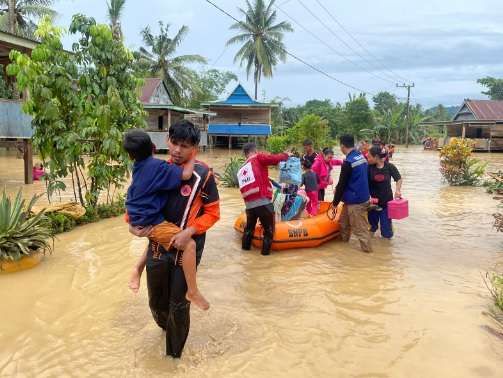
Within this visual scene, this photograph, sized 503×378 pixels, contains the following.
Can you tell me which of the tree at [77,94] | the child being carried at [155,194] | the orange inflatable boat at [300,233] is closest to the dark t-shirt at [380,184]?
the orange inflatable boat at [300,233]

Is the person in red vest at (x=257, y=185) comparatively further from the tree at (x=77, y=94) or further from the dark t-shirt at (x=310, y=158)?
the tree at (x=77, y=94)

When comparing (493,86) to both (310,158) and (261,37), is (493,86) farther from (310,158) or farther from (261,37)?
(310,158)

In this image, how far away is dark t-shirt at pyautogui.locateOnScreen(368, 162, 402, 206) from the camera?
24.5ft

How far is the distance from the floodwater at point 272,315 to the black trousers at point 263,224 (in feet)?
0.59

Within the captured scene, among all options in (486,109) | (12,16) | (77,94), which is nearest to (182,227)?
(77,94)

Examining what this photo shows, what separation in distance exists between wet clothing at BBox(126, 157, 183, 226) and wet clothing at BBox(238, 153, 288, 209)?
2.95 metres

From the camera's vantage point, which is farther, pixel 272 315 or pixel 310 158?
pixel 310 158

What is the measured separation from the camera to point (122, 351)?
3.88m

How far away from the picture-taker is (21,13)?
1030 inches

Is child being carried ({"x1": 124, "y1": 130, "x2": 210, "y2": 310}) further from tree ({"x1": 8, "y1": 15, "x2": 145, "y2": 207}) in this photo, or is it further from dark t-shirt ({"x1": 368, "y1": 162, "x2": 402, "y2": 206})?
tree ({"x1": 8, "y1": 15, "x2": 145, "y2": 207})

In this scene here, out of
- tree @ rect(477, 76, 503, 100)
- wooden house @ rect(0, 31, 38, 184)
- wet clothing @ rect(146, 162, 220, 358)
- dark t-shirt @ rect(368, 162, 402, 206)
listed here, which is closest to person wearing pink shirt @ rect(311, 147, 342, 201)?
dark t-shirt @ rect(368, 162, 402, 206)

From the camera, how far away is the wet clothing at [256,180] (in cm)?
621

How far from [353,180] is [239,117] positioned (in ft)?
93.2

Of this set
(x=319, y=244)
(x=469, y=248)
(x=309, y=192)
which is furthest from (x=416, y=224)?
(x=319, y=244)
